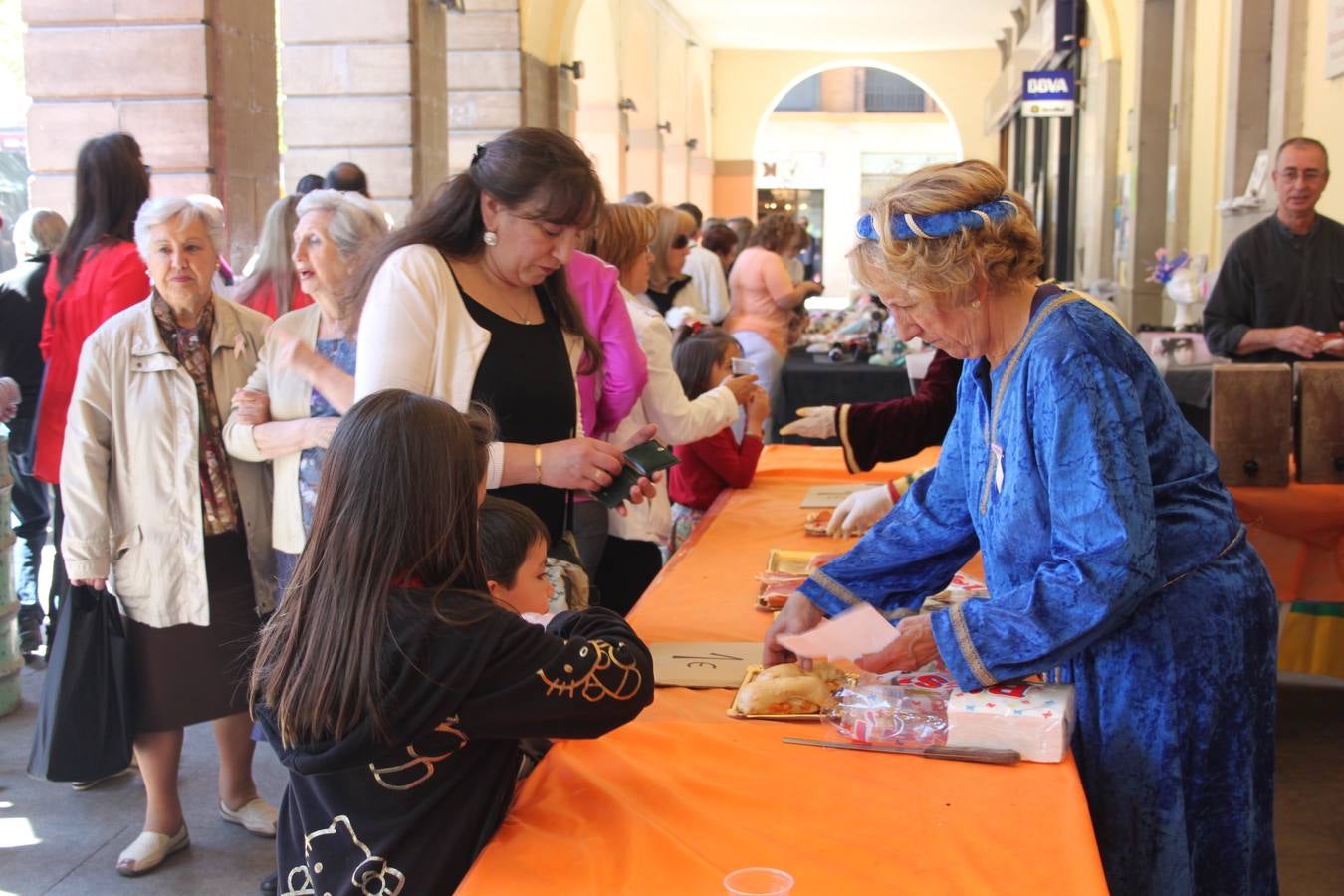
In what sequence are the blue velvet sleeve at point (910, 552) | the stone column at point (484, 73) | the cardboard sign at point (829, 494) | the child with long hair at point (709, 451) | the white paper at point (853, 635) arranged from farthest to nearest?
the stone column at point (484, 73) < the child with long hair at point (709, 451) < the cardboard sign at point (829, 494) < the blue velvet sleeve at point (910, 552) < the white paper at point (853, 635)

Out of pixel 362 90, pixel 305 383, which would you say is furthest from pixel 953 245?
pixel 362 90

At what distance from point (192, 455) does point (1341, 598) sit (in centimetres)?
291

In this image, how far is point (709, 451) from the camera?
4.07m

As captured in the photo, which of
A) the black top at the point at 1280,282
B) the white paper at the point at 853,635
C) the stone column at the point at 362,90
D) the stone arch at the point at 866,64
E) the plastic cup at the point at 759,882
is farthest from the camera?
the stone arch at the point at 866,64

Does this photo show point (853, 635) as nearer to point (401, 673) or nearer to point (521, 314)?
Answer: point (401, 673)

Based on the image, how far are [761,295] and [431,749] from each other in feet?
20.1

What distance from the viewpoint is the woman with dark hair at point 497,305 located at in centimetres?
240

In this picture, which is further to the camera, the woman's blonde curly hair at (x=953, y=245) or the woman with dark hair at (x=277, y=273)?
the woman with dark hair at (x=277, y=273)

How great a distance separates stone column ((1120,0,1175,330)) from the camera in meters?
9.57

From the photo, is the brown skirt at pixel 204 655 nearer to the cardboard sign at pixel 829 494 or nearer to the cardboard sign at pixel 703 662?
the cardboard sign at pixel 703 662

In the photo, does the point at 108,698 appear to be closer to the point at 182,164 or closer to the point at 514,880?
the point at 514,880

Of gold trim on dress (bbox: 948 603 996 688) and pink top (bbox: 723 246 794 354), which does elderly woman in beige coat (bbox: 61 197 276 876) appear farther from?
pink top (bbox: 723 246 794 354)

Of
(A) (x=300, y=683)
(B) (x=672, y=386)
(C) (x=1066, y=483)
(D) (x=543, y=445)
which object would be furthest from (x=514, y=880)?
(B) (x=672, y=386)

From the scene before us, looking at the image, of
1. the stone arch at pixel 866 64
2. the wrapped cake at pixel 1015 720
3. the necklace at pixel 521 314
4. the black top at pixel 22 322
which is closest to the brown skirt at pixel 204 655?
the necklace at pixel 521 314
